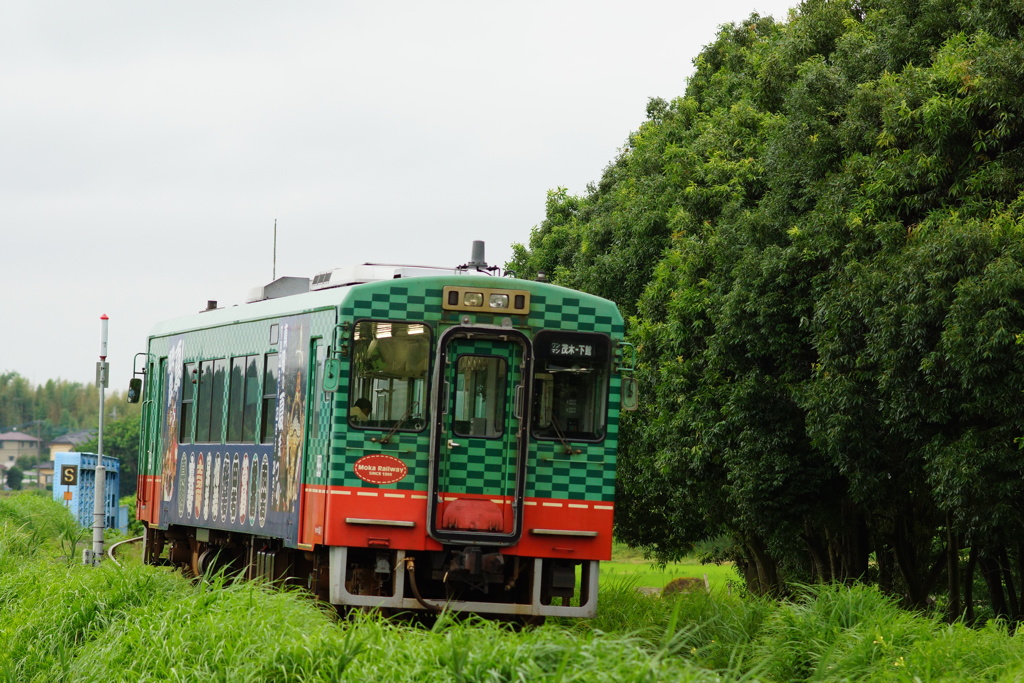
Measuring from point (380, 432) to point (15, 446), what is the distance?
142 metres

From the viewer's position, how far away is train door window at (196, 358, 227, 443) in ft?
50.5

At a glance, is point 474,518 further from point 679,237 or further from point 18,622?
point 679,237

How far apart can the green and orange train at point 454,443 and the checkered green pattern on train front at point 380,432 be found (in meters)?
0.01

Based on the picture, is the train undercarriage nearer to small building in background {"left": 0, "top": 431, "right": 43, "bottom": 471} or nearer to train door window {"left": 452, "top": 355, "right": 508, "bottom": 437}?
train door window {"left": 452, "top": 355, "right": 508, "bottom": 437}

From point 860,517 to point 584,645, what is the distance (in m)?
16.9

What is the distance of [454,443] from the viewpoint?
11.9 metres

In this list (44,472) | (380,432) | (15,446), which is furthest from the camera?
(15,446)

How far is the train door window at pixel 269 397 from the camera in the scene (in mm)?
13656

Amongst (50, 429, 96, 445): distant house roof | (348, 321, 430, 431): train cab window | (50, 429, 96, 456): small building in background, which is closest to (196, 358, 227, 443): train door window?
(348, 321, 430, 431): train cab window

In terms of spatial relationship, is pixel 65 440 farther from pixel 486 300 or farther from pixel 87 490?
pixel 486 300

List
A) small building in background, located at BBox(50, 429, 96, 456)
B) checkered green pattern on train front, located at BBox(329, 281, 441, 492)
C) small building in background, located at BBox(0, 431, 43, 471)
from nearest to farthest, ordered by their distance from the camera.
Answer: checkered green pattern on train front, located at BBox(329, 281, 441, 492), small building in background, located at BBox(50, 429, 96, 456), small building in background, located at BBox(0, 431, 43, 471)

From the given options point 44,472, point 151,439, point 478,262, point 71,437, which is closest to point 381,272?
point 478,262

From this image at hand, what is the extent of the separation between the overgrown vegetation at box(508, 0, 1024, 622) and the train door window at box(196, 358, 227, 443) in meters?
7.14

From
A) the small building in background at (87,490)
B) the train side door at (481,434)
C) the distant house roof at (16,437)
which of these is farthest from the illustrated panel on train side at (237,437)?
the distant house roof at (16,437)
